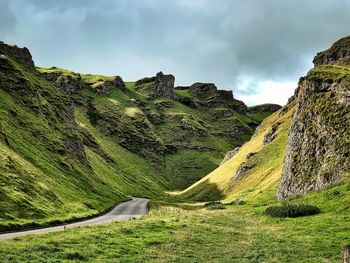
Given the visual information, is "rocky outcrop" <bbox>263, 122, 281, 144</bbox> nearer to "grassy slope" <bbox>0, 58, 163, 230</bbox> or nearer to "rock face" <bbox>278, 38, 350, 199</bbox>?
"rock face" <bbox>278, 38, 350, 199</bbox>

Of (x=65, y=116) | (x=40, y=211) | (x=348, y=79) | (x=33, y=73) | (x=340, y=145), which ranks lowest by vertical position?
(x=40, y=211)

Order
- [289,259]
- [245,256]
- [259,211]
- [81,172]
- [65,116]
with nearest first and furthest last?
[289,259] < [245,256] < [259,211] < [81,172] < [65,116]

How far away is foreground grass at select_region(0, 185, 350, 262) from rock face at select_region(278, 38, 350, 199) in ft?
34.2

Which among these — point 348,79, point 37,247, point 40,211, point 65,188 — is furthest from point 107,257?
point 65,188

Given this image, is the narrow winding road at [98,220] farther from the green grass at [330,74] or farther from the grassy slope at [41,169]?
the green grass at [330,74]

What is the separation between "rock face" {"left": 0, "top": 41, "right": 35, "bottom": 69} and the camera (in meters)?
149

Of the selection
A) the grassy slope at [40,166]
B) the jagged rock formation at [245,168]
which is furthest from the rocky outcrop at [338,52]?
the grassy slope at [40,166]

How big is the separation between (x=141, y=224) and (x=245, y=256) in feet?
66.3

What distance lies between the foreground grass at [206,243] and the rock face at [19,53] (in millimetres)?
127299

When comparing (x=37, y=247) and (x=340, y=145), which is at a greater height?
(x=340, y=145)

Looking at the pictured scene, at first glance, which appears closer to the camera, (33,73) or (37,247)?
(37,247)

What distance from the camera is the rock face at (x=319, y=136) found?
56.7 m

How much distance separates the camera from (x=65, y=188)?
3307 inches

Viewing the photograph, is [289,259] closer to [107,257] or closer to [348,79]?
[107,257]
